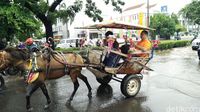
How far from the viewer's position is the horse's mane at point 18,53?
25.2 feet

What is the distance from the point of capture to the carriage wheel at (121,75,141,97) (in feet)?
28.1

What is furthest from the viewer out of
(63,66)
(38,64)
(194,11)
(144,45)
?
(194,11)

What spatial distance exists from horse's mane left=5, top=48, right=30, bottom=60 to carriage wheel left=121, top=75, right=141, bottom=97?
9.26 feet

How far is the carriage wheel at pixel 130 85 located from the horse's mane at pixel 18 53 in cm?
282

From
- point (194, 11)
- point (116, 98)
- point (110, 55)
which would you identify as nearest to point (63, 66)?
point (110, 55)

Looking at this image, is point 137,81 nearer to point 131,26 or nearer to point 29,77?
point 131,26

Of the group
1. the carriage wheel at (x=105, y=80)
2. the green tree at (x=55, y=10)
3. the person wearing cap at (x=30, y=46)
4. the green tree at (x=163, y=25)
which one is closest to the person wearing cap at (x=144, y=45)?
the carriage wheel at (x=105, y=80)

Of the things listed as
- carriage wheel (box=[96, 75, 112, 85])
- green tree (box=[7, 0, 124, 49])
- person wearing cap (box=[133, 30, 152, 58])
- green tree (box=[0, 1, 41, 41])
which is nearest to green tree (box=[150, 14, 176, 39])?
green tree (box=[7, 0, 124, 49])

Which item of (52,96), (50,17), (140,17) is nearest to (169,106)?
(52,96)

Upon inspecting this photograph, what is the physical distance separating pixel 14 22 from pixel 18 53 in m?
7.24

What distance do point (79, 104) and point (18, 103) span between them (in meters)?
1.83

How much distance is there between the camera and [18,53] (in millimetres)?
7711

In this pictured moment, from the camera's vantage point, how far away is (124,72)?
891 cm

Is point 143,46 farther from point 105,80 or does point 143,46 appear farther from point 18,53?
point 18,53
